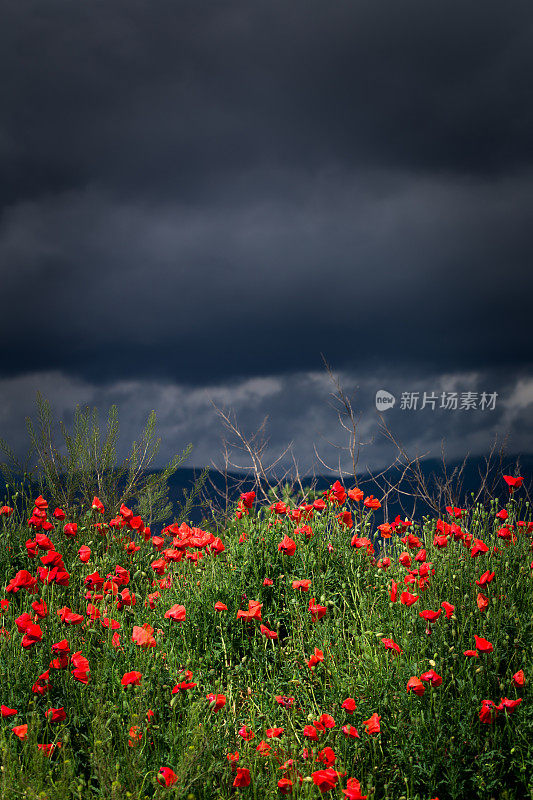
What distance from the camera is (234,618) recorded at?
4.31m

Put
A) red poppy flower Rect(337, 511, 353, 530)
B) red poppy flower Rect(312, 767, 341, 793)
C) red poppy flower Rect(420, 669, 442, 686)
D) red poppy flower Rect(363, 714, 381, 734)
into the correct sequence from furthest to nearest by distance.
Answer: red poppy flower Rect(337, 511, 353, 530), red poppy flower Rect(420, 669, 442, 686), red poppy flower Rect(363, 714, 381, 734), red poppy flower Rect(312, 767, 341, 793)

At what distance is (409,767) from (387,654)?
0.65 m

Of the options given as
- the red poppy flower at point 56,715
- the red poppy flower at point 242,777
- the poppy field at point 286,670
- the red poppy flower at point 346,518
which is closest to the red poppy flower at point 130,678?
the poppy field at point 286,670

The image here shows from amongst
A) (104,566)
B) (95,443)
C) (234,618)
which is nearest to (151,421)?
(95,443)

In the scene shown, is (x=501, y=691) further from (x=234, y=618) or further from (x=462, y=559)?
(x=234, y=618)

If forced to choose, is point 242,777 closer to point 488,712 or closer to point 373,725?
point 373,725

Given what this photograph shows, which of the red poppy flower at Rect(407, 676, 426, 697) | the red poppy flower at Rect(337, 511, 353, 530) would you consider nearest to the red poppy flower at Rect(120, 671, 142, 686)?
the red poppy flower at Rect(407, 676, 426, 697)

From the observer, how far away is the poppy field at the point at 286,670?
2.89 metres

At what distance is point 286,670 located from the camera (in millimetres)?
3945

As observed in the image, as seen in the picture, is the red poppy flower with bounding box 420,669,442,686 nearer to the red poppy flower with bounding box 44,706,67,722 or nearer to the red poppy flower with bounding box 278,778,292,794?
the red poppy flower with bounding box 278,778,292,794

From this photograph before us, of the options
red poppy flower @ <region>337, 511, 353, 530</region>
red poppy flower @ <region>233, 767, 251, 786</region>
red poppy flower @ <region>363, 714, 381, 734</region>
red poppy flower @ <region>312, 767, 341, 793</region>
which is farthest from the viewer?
red poppy flower @ <region>337, 511, 353, 530</region>

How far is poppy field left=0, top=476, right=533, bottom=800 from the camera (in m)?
2.89

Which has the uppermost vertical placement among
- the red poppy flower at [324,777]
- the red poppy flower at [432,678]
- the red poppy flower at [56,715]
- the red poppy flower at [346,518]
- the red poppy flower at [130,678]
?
the red poppy flower at [346,518]

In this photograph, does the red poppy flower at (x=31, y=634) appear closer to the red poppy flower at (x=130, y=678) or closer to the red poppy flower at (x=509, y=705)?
the red poppy flower at (x=130, y=678)
